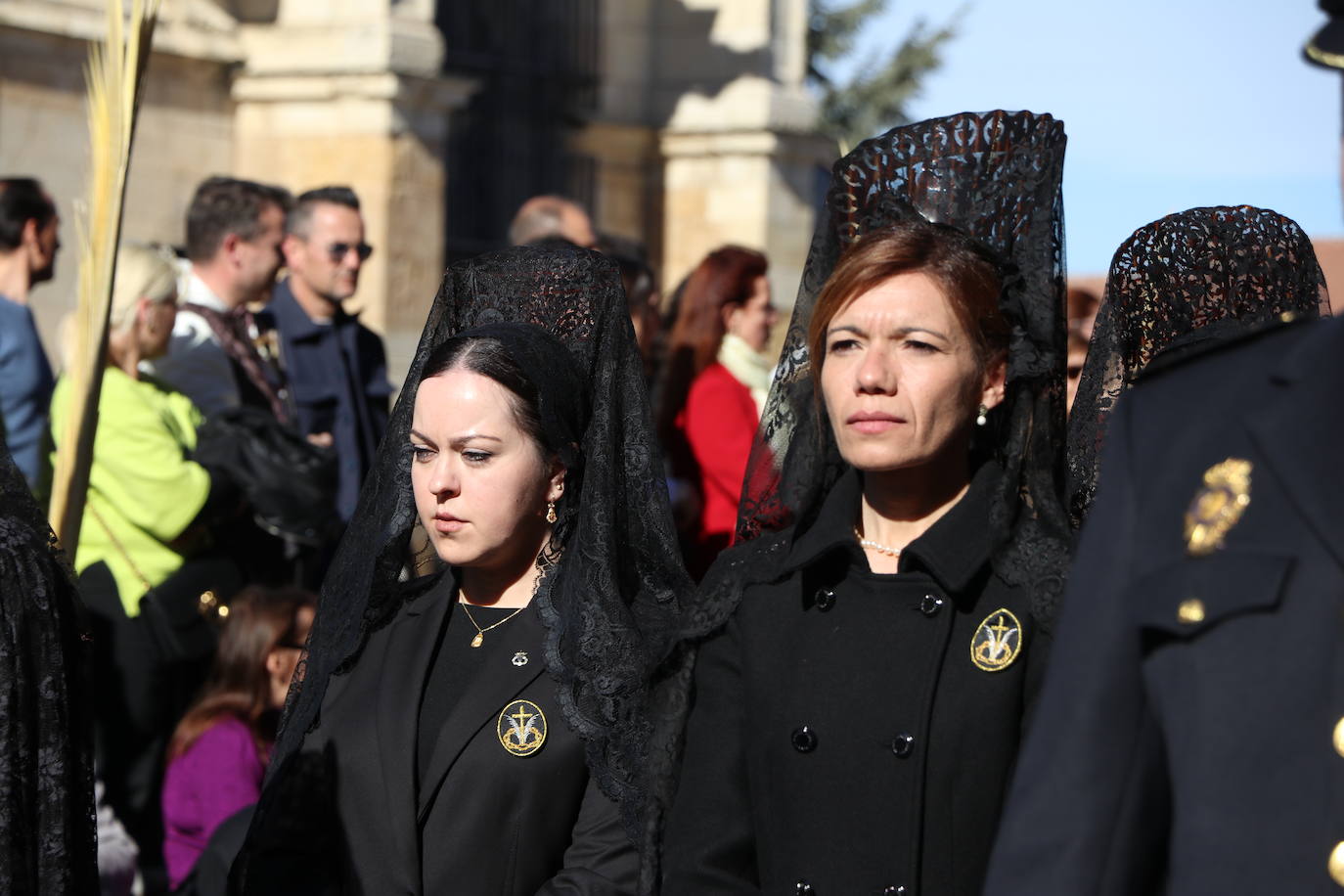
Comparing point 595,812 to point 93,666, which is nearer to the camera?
point 595,812

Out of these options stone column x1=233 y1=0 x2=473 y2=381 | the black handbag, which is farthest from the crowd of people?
stone column x1=233 y1=0 x2=473 y2=381

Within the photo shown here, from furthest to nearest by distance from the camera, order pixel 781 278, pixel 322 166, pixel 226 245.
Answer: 1. pixel 781 278
2. pixel 322 166
3. pixel 226 245

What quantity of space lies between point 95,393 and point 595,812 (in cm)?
195

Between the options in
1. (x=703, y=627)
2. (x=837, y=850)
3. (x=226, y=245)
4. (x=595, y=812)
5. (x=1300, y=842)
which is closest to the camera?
(x=1300, y=842)

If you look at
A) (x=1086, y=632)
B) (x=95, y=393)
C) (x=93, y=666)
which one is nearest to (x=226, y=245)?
(x=93, y=666)

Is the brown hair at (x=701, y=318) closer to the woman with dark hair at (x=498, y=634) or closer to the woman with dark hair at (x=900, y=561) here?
the woman with dark hair at (x=498, y=634)

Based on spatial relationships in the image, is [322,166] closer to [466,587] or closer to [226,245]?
[226,245]

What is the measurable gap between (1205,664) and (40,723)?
2570mm

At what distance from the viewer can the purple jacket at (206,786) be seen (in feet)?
19.4

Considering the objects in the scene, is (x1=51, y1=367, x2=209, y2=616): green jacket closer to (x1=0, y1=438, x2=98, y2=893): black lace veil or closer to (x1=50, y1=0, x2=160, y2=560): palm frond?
(x1=50, y1=0, x2=160, y2=560): palm frond

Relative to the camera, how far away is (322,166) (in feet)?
35.2

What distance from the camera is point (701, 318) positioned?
7309mm

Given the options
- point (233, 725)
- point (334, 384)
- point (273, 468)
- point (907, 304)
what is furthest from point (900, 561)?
point (334, 384)

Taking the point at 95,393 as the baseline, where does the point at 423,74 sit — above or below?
above
